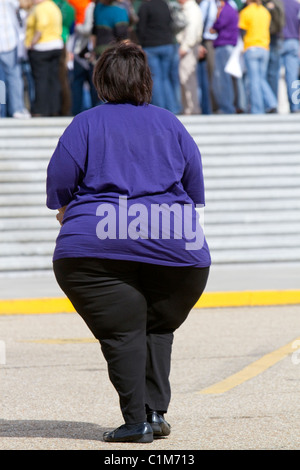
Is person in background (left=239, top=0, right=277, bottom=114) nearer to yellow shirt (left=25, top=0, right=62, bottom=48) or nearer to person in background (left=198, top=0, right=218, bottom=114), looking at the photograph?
person in background (left=198, top=0, right=218, bottom=114)

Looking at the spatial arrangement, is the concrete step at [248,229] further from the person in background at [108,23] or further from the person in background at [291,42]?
the person in background at [108,23]

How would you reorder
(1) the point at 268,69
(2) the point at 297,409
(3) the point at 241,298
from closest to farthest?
1. (2) the point at 297,409
2. (3) the point at 241,298
3. (1) the point at 268,69

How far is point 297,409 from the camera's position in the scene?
5547 mm

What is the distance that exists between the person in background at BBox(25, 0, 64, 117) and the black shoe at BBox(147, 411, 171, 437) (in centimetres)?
1008

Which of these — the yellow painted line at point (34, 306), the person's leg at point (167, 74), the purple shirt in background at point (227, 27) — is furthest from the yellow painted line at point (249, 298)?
the purple shirt in background at point (227, 27)

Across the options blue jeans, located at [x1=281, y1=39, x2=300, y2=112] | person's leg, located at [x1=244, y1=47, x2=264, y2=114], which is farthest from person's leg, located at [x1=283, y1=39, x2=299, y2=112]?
person's leg, located at [x1=244, y1=47, x2=264, y2=114]

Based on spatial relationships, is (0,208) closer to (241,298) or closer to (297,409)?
(241,298)

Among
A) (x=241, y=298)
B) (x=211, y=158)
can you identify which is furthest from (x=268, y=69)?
(x=241, y=298)

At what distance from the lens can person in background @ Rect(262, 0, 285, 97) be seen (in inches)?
604

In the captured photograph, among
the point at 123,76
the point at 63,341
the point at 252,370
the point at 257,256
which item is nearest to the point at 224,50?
the point at 257,256

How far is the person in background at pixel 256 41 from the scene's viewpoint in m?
15.1

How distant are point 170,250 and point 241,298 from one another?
6.52 m
